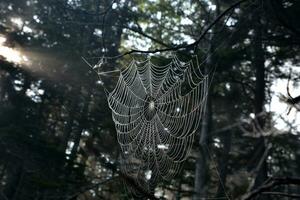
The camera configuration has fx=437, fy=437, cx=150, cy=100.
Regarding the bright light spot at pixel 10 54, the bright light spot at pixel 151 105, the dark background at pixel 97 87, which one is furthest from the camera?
the bright light spot at pixel 10 54

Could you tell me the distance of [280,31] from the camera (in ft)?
31.6

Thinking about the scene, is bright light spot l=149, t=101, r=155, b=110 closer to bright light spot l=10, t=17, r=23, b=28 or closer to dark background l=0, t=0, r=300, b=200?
dark background l=0, t=0, r=300, b=200

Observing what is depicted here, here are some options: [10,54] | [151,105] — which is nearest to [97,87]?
[10,54]

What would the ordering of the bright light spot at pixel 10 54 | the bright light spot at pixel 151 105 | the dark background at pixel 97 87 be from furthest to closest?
the bright light spot at pixel 10 54 → the dark background at pixel 97 87 → the bright light spot at pixel 151 105

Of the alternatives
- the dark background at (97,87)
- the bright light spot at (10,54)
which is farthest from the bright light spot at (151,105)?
the bright light spot at (10,54)

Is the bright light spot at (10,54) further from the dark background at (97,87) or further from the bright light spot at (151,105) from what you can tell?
the bright light spot at (151,105)

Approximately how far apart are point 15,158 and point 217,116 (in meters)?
8.68

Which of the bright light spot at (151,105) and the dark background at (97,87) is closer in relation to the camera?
the bright light spot at (151,105)

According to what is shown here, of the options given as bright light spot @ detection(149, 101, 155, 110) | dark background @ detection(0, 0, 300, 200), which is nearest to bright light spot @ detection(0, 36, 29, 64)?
dark background @ detection(0, 0, 300, 200)

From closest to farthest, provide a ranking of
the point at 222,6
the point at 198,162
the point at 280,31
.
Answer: the point at 280,31 → the point at 198,162 → the point at 222,6

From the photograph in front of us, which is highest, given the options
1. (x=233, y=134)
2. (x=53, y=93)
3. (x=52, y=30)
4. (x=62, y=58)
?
(x=52, y=30)

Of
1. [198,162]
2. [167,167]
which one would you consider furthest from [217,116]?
[167,167]

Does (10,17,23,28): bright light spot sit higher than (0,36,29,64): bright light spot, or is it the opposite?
(10,17,23,28): bright light spot

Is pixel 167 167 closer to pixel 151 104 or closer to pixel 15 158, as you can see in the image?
pixel 151 104
